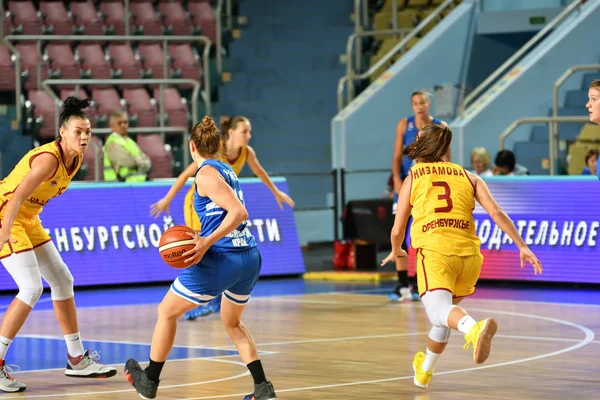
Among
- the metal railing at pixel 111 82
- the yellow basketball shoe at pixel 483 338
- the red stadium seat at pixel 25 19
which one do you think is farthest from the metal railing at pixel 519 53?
the yellow basketball shoe at pixel 483 338

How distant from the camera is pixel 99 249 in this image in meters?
15.2

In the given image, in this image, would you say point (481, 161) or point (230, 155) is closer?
point (230, 155)

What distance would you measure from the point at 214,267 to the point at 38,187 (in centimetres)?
173

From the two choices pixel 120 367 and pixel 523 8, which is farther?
pixel 523 8

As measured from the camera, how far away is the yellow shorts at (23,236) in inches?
338

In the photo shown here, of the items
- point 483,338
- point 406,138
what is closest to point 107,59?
point 406,138

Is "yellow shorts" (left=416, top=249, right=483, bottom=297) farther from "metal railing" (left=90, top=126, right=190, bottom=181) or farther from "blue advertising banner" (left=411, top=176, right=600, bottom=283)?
"metal railing" (left=90, top=126, right=190, bottom=181)

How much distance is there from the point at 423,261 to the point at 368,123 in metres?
13.3

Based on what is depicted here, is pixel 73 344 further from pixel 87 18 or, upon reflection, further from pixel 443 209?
pixel 87 18

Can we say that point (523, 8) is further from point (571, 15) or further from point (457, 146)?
point (457, 146)

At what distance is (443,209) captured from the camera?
7.85m

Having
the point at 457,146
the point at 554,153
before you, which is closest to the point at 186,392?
the point at 554,153

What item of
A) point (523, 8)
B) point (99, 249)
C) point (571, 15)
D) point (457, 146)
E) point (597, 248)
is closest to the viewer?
point (597, 248)

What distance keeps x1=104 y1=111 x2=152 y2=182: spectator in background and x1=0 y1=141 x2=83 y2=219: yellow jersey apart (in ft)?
21.4
